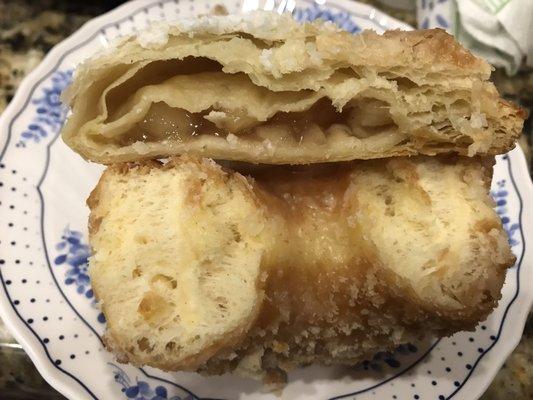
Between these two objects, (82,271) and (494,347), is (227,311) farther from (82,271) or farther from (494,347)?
(494,347)

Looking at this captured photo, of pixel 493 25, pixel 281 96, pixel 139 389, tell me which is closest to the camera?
pixel 281 96

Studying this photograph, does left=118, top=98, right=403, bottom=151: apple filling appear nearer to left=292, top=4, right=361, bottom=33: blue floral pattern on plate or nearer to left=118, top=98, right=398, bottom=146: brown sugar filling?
left=118, top=98, right=398, bottom=146: brown sugar filling

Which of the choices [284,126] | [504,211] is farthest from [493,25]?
[284,126]

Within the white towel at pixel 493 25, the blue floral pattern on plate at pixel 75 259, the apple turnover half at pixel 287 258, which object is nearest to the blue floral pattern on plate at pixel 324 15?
the white towel at pixel 493 25

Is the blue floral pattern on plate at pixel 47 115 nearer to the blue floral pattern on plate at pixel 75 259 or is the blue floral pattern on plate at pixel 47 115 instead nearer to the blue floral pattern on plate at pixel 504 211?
the blue floral pattern on plate at pixel 75 259

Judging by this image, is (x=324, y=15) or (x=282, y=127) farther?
(x=324, y=15)

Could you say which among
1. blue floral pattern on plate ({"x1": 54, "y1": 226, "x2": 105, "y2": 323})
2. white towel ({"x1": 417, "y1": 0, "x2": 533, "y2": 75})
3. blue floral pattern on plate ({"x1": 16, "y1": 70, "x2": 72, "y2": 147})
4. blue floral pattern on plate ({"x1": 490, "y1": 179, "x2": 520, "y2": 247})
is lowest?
blue floral pattern on plate ({"x1": 490, "y1": 179, "x2": 520, "y2": 247})

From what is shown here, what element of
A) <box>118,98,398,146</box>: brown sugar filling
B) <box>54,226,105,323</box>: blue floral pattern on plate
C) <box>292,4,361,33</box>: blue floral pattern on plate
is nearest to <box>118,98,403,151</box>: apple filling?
<box>118,98,398,146</box>: brown sugar filling

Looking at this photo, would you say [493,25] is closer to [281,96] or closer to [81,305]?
[281,96]
